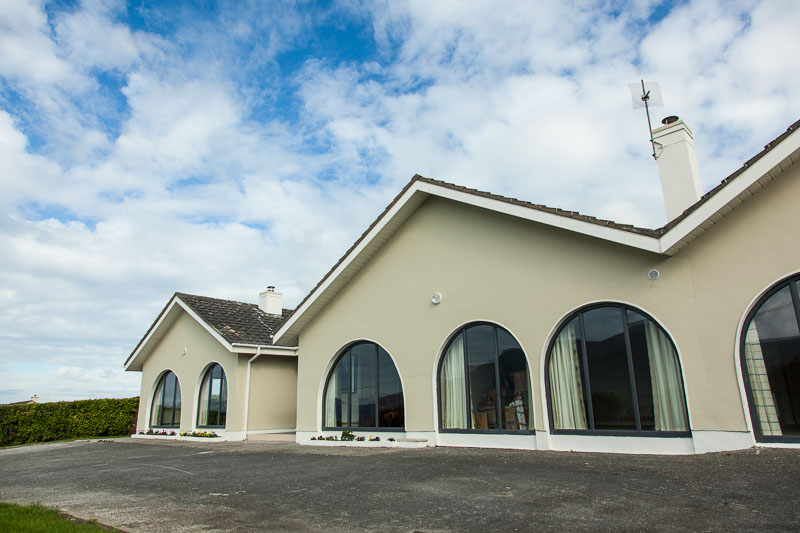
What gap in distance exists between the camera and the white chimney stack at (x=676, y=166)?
9914mm

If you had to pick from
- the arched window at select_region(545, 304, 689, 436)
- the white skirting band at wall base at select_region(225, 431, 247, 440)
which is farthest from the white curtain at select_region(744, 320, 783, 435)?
the white skirting band at wall base at select_region(225, 431, 247, 440)

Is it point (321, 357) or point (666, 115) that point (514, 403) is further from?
point (666, 115)

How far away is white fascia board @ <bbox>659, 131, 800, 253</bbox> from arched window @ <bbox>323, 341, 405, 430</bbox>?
6.63 metres

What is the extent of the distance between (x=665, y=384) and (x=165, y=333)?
17.3m

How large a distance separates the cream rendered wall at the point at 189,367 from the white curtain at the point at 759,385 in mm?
13495

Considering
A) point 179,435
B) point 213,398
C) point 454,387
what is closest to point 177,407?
point 179,435

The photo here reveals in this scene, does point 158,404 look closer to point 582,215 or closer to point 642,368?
point 582,215

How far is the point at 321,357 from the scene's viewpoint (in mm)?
13797

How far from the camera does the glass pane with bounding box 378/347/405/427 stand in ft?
39.3

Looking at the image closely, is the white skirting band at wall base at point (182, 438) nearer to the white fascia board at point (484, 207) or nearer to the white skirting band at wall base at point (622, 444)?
the white fascia board at point (484, 207)

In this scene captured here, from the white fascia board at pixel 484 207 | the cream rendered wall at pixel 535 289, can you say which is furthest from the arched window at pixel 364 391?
the white fascia board at pixel 484 207

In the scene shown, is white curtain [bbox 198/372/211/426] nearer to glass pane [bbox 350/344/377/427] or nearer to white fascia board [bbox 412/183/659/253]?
glass pane [bbox 350/344/377/427]

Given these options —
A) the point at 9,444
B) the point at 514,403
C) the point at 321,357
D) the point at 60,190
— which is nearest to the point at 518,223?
the point at 514,403

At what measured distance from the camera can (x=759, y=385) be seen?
739 centimetres
